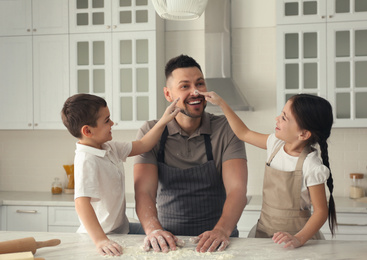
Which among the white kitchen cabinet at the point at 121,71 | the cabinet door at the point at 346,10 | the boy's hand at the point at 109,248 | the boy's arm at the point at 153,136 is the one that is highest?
the cabinet door at the point at 346,10

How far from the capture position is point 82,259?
1.68m

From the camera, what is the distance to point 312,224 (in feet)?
6.35

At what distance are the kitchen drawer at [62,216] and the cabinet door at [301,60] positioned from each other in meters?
1.89

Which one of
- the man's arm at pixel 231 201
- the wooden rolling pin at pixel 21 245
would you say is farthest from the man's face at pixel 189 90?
the wooden rolling pin at pixel 21 245

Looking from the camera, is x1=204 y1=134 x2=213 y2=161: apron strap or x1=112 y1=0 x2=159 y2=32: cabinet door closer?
x1=204 y1=134 x2=213 y2=161: apron strap

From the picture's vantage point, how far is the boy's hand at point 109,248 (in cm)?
172

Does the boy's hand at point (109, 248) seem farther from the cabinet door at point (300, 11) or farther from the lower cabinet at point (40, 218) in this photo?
the cabinet door at point (300, 11)

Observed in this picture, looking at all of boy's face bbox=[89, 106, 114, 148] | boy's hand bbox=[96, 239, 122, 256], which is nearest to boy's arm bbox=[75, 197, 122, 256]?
boy's hand bbox=[96, 239, 122, 256]

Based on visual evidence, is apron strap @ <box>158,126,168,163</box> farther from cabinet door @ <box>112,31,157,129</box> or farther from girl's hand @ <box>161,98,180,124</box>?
cabinet door @ <box>112,31,157,129</box>

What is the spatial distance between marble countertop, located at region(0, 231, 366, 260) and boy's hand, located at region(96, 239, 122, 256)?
2cm

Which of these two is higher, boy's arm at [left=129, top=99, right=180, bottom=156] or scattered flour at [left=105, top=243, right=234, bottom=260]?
boy's arm at [left=129, top=99, right=180, bottom=156]

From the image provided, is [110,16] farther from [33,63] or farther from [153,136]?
[153,136]

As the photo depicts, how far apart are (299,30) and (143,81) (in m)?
1.32

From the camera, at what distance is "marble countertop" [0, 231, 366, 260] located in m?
1.69
